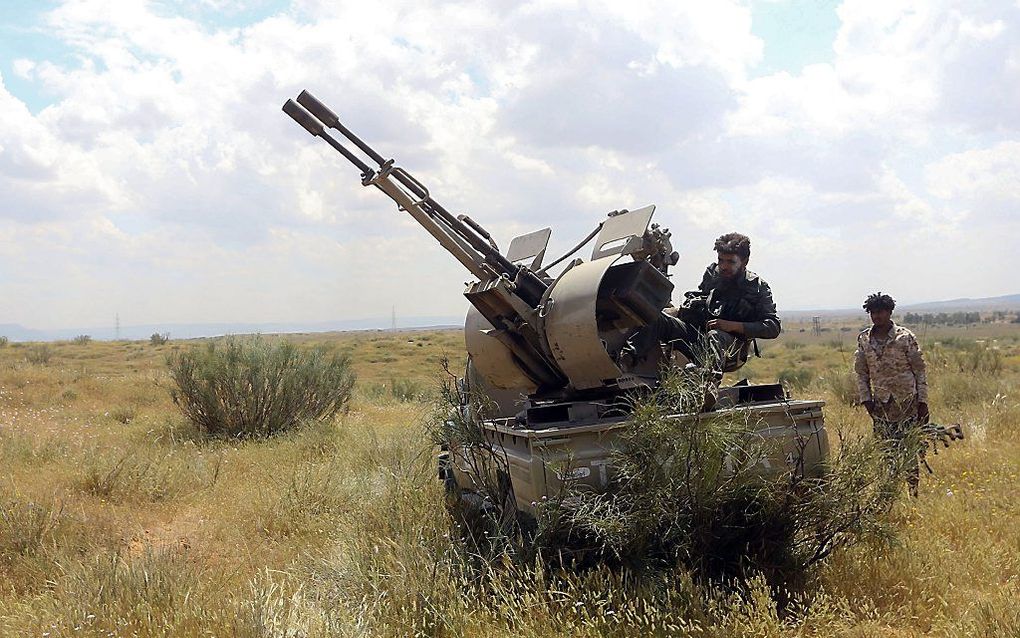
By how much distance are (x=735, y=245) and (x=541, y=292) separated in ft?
4.62

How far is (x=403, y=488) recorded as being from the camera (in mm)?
7312

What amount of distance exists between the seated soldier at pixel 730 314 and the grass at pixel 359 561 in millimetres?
896

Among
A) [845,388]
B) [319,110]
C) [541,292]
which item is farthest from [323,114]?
[845,388]

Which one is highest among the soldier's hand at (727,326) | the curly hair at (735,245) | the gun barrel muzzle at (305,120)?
the gun barrel muzzle at (305,120)

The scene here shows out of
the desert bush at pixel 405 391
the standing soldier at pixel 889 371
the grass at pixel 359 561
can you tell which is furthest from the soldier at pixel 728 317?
the desert bush at pixel 405 391

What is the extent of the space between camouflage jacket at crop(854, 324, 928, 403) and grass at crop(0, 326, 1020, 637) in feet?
2.98

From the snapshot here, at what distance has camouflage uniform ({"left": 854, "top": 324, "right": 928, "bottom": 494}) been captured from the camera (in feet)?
24.3

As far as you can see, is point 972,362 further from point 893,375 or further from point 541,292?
point 541,292

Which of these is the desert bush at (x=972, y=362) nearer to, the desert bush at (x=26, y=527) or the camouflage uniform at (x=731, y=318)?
the camouflage uniform at (x=731, y=318)

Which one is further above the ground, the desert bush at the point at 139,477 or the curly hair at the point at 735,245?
the curly hair at the point at 735,245

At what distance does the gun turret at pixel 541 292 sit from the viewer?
551 centimetres

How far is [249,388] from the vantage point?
545 inches

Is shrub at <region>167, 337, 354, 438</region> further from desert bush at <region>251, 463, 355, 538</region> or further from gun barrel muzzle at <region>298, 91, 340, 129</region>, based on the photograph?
gun barrel muzzle at <region>298, 91, 340, 129</region>

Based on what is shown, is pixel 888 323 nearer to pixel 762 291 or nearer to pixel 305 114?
pixel 762 291
